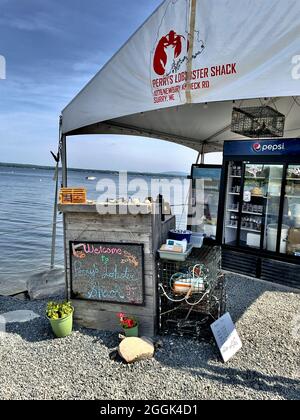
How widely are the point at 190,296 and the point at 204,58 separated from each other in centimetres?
251

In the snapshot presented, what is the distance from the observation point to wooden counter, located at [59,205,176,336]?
3.21 metres

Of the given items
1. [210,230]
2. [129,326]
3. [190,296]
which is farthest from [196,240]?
[210,230]

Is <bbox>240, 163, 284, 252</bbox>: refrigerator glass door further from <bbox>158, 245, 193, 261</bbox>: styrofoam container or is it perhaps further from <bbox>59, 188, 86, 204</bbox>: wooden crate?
<bbox>59, 188, 86, 204</bbox>: wooden crate

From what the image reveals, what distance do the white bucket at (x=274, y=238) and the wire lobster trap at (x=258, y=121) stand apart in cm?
169

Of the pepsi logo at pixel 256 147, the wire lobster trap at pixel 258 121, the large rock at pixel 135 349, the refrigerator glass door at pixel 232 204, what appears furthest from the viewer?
the refrigerator glass door at pixel 232 204

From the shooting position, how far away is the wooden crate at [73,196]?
338cm

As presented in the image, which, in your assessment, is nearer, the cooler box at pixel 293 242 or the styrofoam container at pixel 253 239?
the cooler box at pixel 293 242

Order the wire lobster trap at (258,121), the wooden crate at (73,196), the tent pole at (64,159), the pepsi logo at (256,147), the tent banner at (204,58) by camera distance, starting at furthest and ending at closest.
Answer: the pepsi logo at (256,147)
the wire lobster trap at (258,121)
the tent pole at (64,159)
the wooden crate at (73,196)
the tent banner at (204,58)

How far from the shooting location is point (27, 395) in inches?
94.4

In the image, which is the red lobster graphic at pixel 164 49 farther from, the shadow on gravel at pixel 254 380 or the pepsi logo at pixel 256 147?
the shadow on gravel at pixel 254 380

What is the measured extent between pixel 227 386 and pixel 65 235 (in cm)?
214

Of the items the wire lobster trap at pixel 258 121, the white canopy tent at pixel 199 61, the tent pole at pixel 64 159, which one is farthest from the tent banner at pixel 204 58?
the wire lobster trap at pixel 258 121
